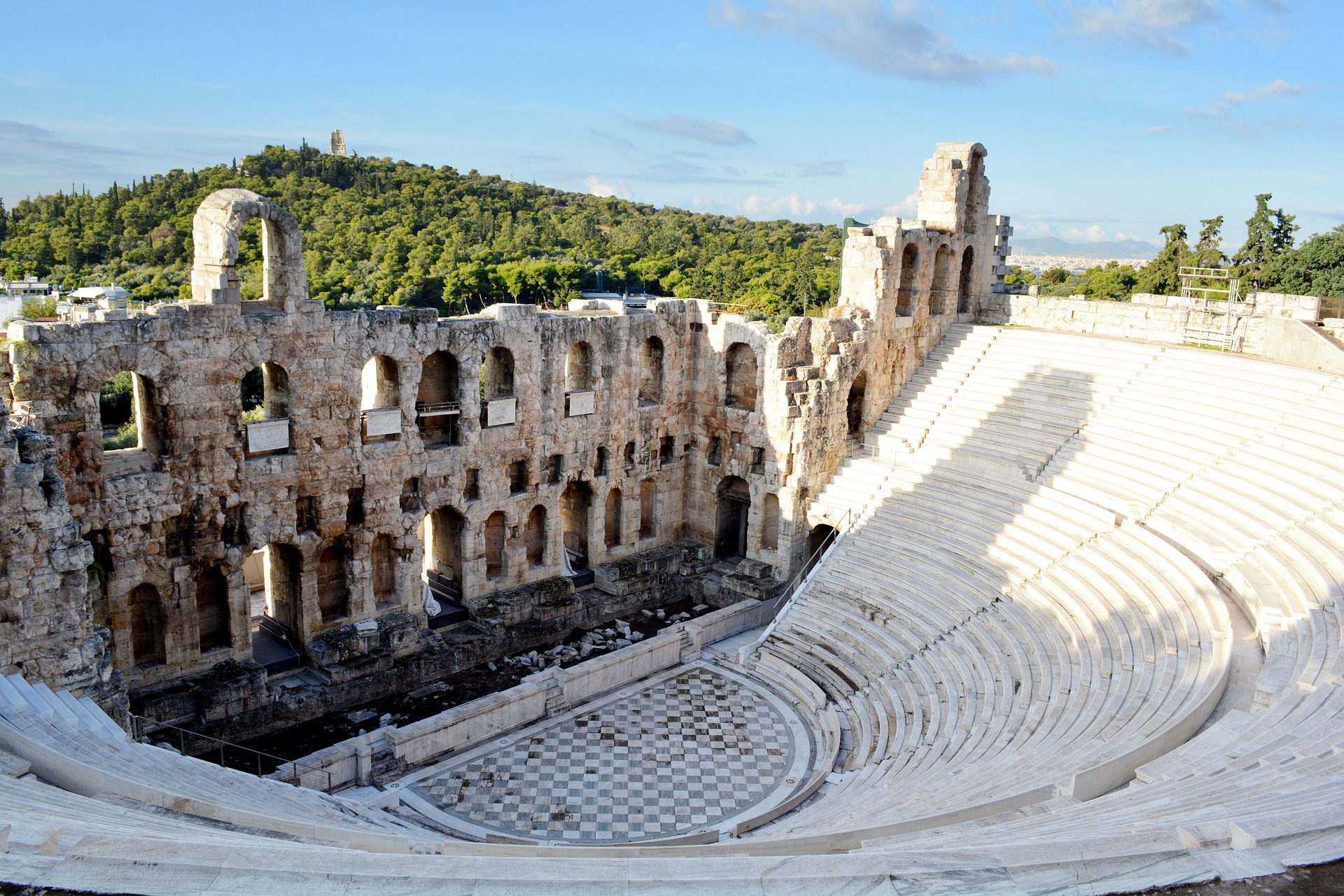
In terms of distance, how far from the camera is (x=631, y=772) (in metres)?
18.1

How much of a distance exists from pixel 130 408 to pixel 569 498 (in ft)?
82.6

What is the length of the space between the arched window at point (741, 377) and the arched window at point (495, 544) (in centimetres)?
703

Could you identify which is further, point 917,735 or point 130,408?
point 130,408

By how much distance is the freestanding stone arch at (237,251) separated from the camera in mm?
18453

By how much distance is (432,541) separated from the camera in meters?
24.3

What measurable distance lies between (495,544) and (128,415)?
85.5 ft

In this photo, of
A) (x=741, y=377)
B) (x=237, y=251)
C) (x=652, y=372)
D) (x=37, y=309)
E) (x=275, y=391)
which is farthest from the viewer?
(x=37, y=309)

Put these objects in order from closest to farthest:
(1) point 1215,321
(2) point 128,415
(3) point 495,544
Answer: (3) point 495,544
(1) point 1215,321
(2) point 128,415

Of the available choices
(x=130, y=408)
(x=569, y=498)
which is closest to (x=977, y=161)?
(x=569, y=498)

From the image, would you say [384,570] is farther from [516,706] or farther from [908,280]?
[908,280]

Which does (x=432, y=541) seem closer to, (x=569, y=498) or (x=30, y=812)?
(x=569, y=498)

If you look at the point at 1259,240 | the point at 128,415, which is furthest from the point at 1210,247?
the point at 128,415

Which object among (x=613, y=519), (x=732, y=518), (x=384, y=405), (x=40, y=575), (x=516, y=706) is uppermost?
(x=384, y=405)

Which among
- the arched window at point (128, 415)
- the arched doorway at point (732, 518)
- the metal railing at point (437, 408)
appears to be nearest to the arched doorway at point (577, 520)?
the arched doorway at point (732, 518)
